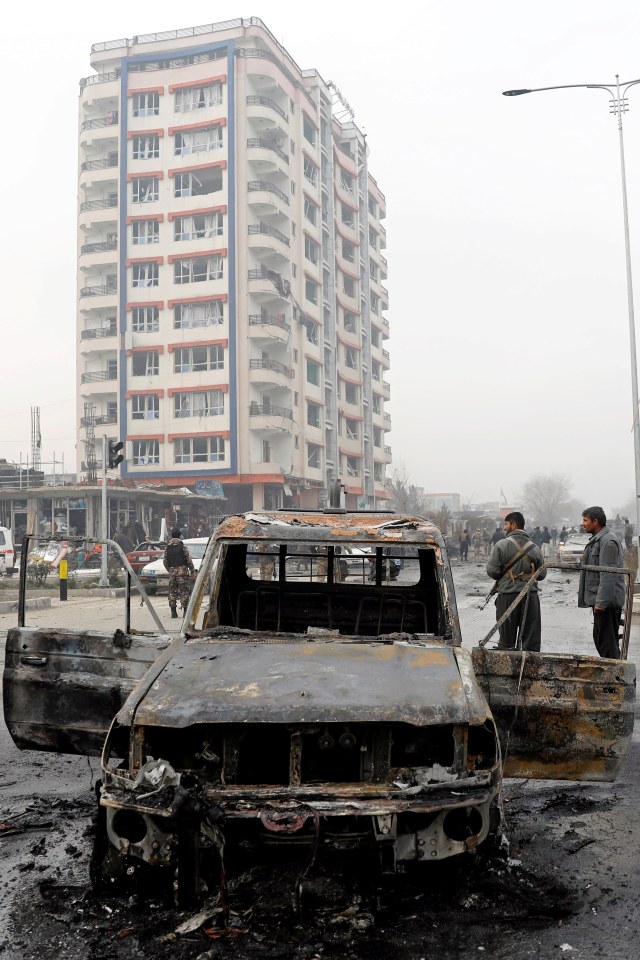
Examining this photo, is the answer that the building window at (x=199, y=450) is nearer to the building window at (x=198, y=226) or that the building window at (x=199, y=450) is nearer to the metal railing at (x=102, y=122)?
the building window at (x=198, y=226)

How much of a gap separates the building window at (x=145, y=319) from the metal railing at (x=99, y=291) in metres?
2.38

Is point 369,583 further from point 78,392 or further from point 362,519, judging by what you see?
point 78,392

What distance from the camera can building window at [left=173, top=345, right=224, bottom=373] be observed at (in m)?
53.7

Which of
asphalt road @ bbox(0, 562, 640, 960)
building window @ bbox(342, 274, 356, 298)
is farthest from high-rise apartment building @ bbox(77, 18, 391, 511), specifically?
asphalt road @ bbox(0, 562, 640, 960)

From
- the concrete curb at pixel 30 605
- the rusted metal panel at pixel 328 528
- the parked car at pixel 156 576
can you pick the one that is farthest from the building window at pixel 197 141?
the rusted metal panel at pixel 328 528

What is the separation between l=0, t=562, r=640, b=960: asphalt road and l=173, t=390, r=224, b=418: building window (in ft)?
159

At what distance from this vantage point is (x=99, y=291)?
187ft

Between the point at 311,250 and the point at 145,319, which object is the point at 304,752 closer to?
the point at 145,319

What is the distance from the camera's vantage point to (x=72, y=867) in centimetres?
438

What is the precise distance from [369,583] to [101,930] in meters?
3.43

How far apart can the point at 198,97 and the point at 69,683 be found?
56.1 meters

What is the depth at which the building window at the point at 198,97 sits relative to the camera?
5475 centimetres

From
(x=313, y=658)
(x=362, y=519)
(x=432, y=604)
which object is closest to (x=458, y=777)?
(x=313, y=658)

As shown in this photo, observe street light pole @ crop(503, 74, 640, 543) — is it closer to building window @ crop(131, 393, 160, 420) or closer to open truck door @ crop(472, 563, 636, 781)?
open truck door @ crop(472, 563, 636, 781)
